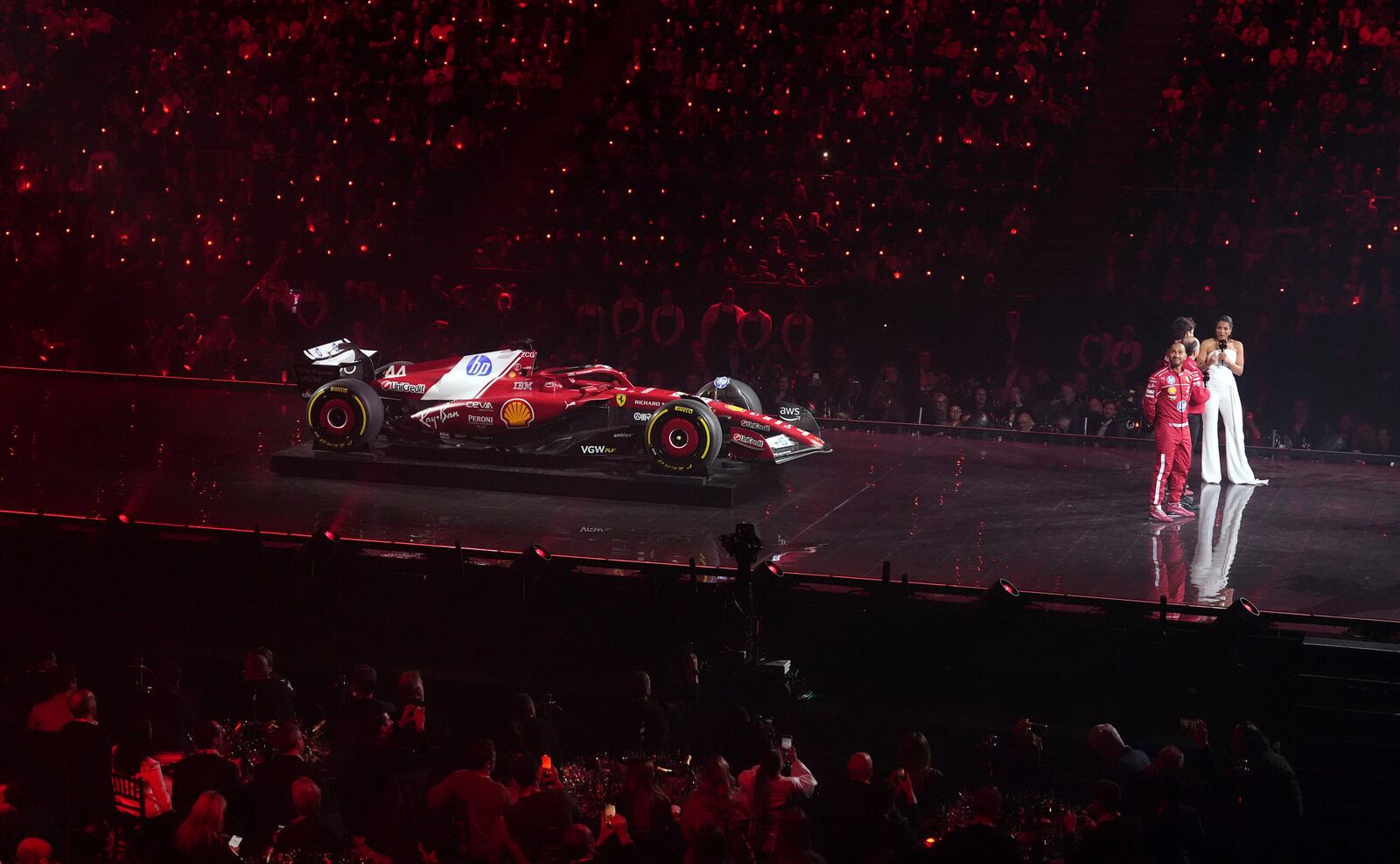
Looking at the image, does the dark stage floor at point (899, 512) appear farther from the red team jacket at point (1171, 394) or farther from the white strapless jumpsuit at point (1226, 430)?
the red team jacket at point (1171, 394)

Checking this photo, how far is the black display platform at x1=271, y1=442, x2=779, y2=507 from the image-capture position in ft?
44.1

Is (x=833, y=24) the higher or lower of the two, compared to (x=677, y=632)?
higher

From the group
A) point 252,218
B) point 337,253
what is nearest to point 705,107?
point 337,253

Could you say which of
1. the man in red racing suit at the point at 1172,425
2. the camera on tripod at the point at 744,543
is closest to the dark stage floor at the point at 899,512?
the man in red racing suit at the point at 1172,425

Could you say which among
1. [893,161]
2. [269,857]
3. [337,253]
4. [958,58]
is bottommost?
[269,857]

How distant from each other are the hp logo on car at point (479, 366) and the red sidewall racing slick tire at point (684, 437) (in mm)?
1918

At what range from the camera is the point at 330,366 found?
14992mm

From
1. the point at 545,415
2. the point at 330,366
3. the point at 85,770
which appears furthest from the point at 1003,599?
the point at 330,366

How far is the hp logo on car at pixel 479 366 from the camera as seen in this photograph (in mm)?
14398

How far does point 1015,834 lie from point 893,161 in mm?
14309

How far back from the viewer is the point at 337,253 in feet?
71.8

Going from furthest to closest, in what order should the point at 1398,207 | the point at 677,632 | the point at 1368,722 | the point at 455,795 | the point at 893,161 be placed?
the point at 893,161
the point at 1398,207
the point at 677,632
the point at 1368,722
the point at 455,795

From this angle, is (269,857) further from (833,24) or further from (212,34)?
(212,34)

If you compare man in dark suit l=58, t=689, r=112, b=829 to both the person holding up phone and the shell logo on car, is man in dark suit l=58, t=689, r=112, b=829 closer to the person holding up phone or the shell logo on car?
the person holding up phone
